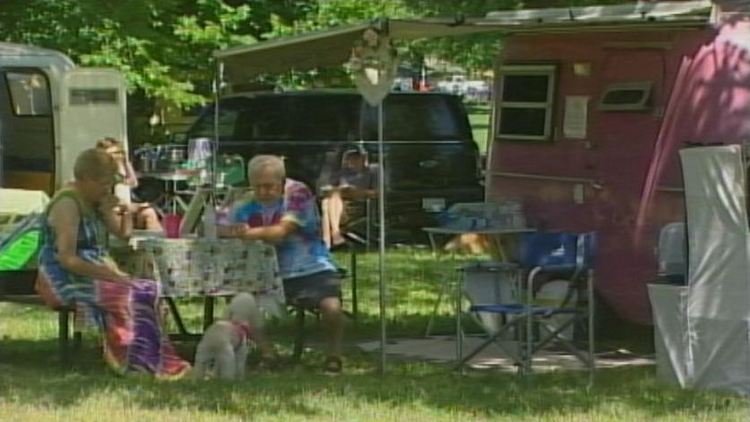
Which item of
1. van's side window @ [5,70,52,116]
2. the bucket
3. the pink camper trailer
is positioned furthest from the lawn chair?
van's side window @ [5,70,52,116]

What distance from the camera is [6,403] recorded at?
754cm

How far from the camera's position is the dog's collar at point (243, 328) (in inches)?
331

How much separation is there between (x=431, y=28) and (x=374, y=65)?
0.39 m

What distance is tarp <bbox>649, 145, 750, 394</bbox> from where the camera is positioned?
306 inches

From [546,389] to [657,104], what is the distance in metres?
2.48

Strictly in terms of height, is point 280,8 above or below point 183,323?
above

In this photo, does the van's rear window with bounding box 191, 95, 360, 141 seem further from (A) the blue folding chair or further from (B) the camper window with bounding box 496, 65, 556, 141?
(A) the blue folding chair

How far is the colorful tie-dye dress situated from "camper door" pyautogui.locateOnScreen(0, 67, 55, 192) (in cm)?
712

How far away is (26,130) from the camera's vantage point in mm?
16047

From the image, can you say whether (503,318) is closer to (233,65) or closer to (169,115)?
(233,65)

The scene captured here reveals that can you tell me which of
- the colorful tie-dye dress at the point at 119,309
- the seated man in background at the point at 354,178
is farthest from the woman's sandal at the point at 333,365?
the seated man in background at the point at 354,178

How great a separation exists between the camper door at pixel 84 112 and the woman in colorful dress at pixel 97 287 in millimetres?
6793

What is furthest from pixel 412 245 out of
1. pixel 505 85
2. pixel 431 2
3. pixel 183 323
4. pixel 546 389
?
pixel 546 389

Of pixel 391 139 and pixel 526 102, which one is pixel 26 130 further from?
pixel 526 102
